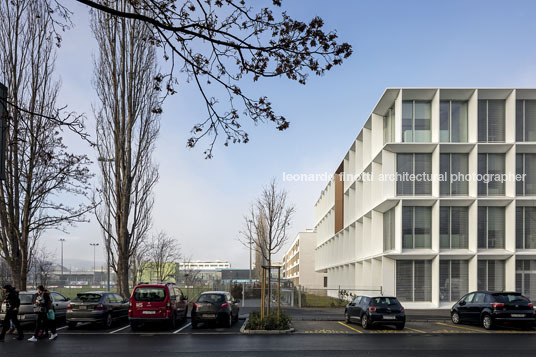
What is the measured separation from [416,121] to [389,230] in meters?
7.12

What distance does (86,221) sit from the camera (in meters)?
24.6

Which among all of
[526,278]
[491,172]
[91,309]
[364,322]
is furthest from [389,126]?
[91,309]

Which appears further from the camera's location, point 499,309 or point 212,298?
point 212,298

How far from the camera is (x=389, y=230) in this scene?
1384 inches

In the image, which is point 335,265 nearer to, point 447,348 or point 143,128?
point 143,128

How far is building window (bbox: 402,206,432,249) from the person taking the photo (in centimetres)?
3297

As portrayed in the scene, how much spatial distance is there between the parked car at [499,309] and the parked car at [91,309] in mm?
14512

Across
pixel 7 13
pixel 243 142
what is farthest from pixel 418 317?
pixel 7 13

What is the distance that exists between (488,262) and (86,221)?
2292cm

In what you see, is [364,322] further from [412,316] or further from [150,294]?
[150,294]

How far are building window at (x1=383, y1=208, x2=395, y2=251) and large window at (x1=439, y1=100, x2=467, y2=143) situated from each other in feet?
18.5

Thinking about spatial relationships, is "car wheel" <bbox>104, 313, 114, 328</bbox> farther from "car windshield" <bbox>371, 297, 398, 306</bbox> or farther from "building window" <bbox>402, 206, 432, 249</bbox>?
"building window" <bbox>402, 206, 432, 249</bbox>

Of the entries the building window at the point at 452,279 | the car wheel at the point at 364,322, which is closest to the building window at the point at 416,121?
the building window at the point at 452,279

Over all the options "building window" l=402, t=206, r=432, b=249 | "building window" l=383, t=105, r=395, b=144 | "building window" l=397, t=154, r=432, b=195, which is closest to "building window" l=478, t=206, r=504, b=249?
"building window" l=402, t=206, r=432, b=249
